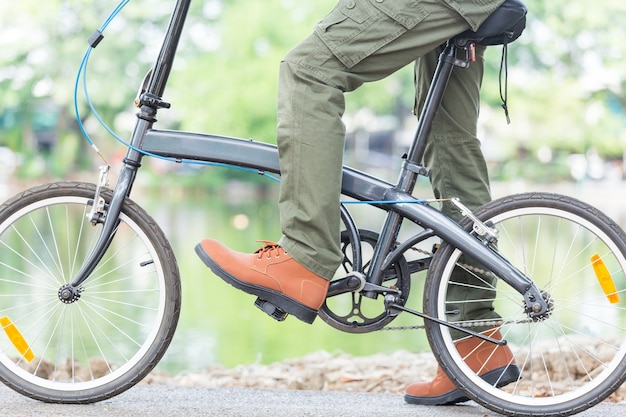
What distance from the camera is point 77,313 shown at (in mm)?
5484

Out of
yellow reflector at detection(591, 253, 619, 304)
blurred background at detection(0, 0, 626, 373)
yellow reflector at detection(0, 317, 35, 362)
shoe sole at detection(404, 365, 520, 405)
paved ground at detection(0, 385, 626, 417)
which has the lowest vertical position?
paved ground at detection(0, 385, 626, 417)

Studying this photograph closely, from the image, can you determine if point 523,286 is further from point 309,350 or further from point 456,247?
point 309,350

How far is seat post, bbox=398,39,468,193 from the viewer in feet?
8.14

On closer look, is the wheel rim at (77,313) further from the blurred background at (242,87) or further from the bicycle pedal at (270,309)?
the blurred background at (242,87)

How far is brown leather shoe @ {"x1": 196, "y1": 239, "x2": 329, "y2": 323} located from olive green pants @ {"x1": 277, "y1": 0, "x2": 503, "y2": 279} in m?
0.03

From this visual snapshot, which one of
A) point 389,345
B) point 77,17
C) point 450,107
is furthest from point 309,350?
point 77,17

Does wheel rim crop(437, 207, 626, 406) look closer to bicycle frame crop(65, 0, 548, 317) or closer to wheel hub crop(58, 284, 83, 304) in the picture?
bicycle frame crop(65, 0, 548, 317)

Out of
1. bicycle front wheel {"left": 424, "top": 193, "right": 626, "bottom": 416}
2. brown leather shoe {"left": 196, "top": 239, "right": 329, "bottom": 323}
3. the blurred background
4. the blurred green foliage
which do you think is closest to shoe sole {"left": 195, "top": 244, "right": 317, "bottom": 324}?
brown leather shoe {"left": 196, "top": 239, "right": 329, "bottom": 323}

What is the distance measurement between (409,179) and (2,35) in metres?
30.4

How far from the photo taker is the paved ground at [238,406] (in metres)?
2.46

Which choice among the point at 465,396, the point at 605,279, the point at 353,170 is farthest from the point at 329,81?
the point at 465,396

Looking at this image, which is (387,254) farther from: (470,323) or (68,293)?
(68,293)

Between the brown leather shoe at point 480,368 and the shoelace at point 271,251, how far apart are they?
1.98 ft

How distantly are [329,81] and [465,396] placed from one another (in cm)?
107
